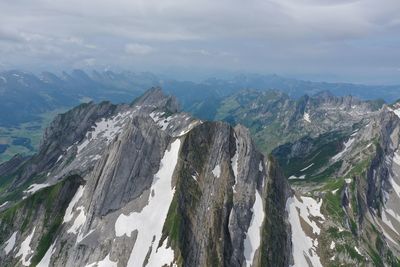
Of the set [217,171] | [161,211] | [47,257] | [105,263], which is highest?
[217,171]

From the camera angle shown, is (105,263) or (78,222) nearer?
(105,263)

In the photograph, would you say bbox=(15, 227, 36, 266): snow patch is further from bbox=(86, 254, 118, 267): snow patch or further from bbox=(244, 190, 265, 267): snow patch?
bbox=(244, 190, 265, 267): snow patch

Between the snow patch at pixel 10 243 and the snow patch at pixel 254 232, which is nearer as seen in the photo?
the snow patch at pixel 254 232

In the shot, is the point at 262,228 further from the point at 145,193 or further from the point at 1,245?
the point at 1,245

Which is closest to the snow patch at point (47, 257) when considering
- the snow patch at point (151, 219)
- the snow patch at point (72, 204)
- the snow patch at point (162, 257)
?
the snow patch at point (72, 204)

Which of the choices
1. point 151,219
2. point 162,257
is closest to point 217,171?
point 151,219

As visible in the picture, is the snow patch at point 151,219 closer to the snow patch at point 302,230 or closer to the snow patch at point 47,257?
the snow patch at point 47,257

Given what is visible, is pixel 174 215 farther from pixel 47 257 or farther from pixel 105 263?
pixel 47 257

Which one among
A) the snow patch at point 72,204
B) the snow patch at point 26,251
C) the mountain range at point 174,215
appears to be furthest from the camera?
the snow patch at point 72,204
